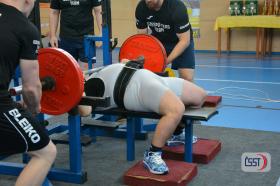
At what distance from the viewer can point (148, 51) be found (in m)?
3.49

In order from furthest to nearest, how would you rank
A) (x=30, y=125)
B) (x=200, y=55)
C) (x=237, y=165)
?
(x=200, y=55), (x=237, y=165), (x=30, y=125)

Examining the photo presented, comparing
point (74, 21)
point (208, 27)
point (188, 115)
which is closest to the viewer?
point (188, 115)

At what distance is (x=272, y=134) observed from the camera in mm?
3674

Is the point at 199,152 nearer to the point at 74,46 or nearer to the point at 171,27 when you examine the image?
the point at 171,27

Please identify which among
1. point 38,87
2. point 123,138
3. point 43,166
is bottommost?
point 123,138

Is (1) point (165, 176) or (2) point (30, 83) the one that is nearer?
(2) point (30, 83)

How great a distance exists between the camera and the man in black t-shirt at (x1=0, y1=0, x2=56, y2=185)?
172 centimetres

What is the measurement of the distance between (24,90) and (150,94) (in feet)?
3.11

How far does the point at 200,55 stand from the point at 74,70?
6.68 metres

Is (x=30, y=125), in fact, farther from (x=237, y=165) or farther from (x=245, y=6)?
(x=245, y=6)

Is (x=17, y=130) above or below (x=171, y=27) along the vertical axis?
below

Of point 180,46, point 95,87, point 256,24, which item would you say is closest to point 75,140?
point 95,87

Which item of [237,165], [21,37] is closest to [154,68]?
[237,165]

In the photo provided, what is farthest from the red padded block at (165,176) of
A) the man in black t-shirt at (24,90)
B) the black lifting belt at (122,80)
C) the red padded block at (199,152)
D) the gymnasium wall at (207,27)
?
the gymnasium wall at (207,27)
